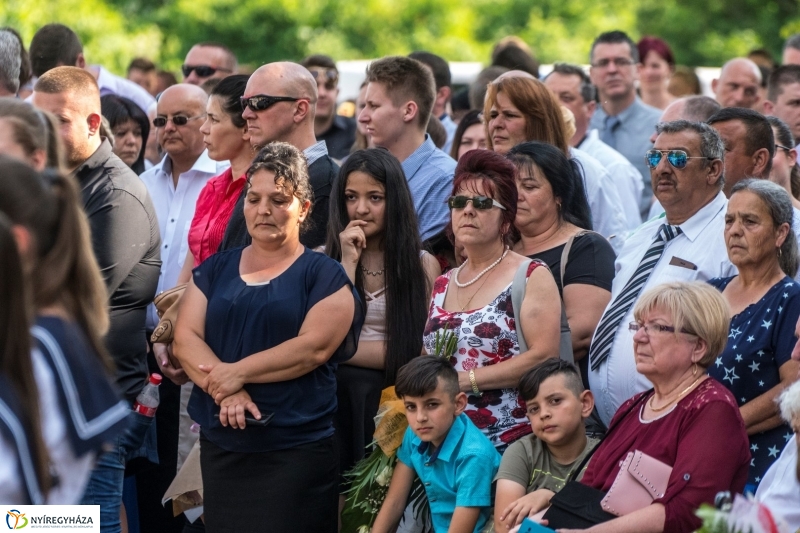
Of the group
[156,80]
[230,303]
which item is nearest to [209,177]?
[230,303]

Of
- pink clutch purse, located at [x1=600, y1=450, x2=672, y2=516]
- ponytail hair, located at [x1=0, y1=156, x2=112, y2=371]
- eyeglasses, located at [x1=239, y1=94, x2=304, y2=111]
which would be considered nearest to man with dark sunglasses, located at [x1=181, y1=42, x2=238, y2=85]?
eyeglasses, located at [x1=239, y1=94, x2=304, y2=111]

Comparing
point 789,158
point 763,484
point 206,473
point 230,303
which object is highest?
point 789,158

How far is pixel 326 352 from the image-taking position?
4652 mm

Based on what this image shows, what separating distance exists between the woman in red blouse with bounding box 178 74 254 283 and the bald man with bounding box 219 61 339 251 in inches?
6.5

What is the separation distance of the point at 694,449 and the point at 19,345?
2316mm

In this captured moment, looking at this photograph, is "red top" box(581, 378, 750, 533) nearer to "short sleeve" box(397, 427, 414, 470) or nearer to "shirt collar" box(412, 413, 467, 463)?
"shirt collar" box(412, 413, 467, 463)

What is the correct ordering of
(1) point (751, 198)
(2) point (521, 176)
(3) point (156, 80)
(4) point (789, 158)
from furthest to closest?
(3) point (156, 80), (4) point (789, 158), (2) point (521, 176), (1) point (751, 198)

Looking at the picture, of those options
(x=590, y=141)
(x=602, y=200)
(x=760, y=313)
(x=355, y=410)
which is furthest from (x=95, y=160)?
(x=590, y=141)

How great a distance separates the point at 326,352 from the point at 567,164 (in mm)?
1471

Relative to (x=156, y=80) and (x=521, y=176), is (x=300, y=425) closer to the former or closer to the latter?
(x=521, y=176)

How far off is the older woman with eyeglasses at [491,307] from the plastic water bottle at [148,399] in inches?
55.9

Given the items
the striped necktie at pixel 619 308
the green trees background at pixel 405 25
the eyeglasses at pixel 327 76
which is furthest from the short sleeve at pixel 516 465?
the green trees background at pixel 405 25

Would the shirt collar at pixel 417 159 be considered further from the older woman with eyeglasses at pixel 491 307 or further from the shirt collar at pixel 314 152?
the older woman with eyeglasses at pixel 491 307

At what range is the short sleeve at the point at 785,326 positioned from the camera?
421 centimetres
